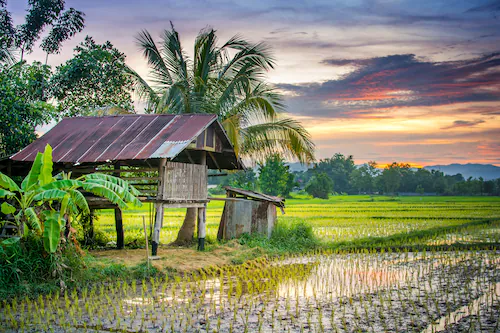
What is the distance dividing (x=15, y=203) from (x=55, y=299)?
4.00 metres

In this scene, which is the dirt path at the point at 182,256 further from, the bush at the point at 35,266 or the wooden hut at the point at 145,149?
the bush at the point at 35,266

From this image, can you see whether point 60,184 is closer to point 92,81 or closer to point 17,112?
point 17,112

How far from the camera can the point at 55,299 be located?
7586 mm

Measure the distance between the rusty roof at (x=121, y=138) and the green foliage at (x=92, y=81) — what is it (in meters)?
3.44

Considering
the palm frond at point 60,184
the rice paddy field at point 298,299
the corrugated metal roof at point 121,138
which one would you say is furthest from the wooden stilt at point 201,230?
the palm frond at point 60,184

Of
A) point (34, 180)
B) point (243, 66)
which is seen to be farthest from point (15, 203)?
point (243, 66)

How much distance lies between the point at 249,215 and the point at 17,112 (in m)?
6.86

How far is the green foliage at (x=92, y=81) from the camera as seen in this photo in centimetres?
1614

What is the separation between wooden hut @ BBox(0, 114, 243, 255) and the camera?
11.1m

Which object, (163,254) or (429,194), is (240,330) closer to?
(163,254)

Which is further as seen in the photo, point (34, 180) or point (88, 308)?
point (34, 180)

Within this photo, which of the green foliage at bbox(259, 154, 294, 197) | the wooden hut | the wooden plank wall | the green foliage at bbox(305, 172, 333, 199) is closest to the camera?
the wooden hut

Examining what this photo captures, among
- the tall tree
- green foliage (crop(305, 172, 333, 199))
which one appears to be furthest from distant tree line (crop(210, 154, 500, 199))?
the tall tree

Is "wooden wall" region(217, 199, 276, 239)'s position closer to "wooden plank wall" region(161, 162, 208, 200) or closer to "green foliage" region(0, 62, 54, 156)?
"wooden plank wall" region(161, 162, 208, 200)
